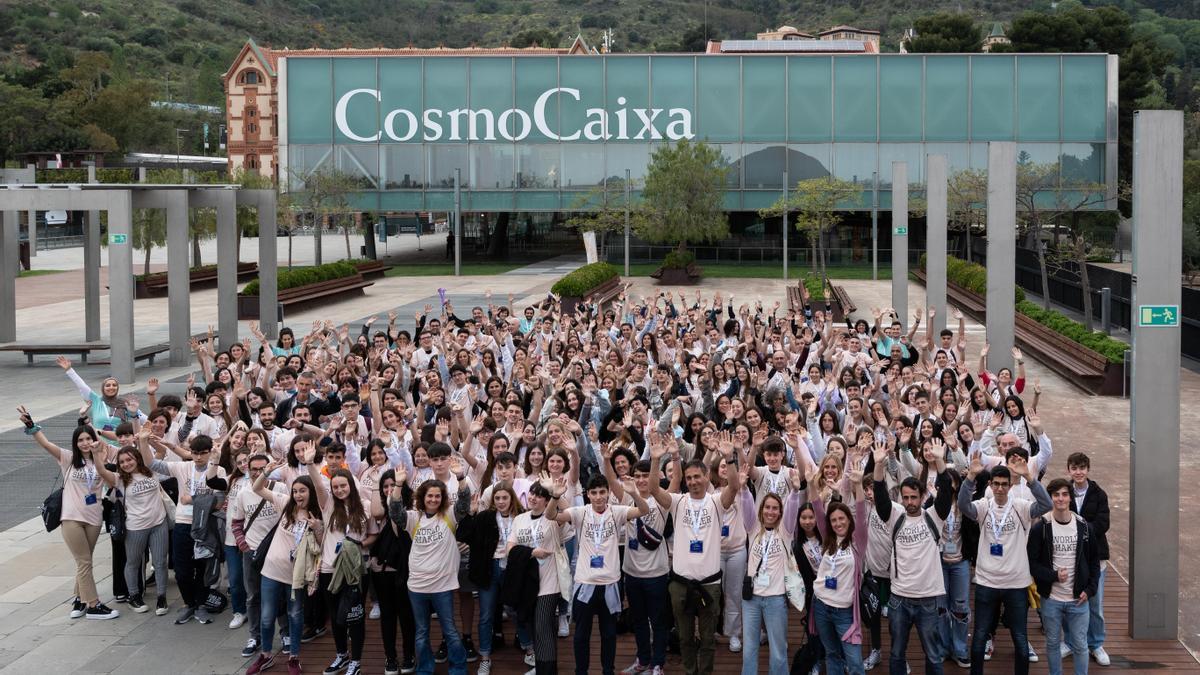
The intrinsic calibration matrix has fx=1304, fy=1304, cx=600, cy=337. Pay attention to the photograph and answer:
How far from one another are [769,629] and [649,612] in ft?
2.72

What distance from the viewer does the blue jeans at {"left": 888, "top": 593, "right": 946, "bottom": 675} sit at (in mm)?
7949

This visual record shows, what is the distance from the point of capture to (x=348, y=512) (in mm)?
8461

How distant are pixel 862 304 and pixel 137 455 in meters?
29.1

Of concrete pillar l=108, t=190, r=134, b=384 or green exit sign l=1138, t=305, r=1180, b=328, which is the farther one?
concrete pillar l=108, t=190, r=134, b=384

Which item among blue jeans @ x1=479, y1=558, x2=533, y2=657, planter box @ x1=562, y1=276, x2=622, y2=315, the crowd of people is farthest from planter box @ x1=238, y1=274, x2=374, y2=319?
blue jeans @ x1=479, y1=558, x2=533, y2=657

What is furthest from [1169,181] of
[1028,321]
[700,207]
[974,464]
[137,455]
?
[700,207]

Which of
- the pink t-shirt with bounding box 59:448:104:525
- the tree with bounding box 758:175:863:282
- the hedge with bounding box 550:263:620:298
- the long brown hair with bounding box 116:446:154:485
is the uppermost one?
the tree with bounding box 758:175:863:282

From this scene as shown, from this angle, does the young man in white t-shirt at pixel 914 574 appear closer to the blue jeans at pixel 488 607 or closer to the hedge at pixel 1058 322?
the blue jeans at pixel 488 607

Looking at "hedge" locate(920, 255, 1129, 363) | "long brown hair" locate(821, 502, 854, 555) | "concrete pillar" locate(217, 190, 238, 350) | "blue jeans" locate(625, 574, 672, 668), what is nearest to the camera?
"long brown hair" locate(821, 502, 854, 555)

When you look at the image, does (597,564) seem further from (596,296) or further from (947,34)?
(947,34)

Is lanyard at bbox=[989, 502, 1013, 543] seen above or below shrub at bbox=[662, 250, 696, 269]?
below

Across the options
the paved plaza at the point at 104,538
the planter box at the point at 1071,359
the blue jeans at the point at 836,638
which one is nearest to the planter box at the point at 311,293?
the paved plaza at the point at 104,538

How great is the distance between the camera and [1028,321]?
90.9ft

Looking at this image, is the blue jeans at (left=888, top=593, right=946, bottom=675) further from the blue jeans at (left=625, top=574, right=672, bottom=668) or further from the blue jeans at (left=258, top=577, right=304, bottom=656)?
the blue jeans at (left=258, top=577, right=304, bottom=656)
